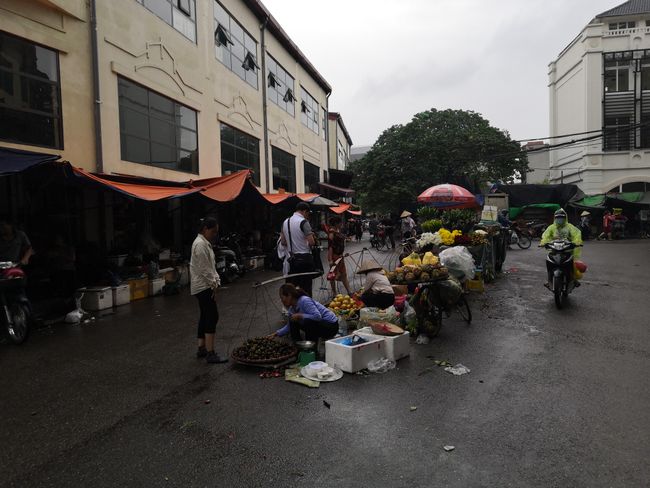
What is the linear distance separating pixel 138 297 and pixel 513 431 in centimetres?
885

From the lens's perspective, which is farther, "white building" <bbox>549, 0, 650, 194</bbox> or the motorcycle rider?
"white building" <bbox>549, 0, 650, 194</bbox>

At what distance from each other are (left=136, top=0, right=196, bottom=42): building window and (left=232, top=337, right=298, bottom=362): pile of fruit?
10.6 m

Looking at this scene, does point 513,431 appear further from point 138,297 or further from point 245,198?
point 245,198

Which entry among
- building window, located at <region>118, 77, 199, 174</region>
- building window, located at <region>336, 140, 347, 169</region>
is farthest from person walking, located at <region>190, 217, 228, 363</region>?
building window, located at <region>336, 140, 347, 169</region>

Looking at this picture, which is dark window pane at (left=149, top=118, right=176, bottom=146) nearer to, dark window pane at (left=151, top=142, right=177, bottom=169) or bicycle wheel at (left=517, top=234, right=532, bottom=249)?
dark window pane at (left=151, top=142, right=177, bottom=169)

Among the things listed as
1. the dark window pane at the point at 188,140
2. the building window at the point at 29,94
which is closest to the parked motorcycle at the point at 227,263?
the dark window pane at the point at 188,140

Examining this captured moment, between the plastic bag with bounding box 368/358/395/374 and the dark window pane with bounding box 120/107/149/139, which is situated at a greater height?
the dark window pane with bounding box 120/107/149/139

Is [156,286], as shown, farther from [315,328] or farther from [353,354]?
[353,354]

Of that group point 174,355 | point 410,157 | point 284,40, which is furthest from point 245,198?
point 410,157

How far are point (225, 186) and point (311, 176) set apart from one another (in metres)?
16.9

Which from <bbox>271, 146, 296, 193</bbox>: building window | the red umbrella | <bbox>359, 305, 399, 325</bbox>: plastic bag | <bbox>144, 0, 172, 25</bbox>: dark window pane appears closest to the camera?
<bbox>359, 305, 399, 325</bbox>: plastic bag

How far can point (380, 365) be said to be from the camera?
16.8 ft

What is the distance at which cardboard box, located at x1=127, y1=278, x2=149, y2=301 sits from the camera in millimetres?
10016

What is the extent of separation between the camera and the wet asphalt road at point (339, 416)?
3.04 meters
